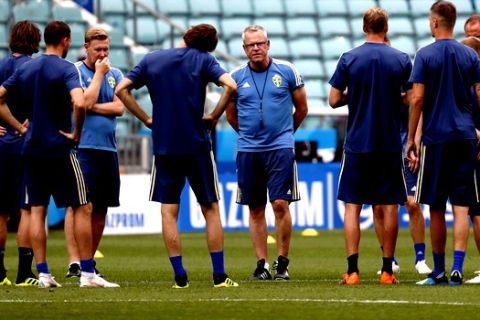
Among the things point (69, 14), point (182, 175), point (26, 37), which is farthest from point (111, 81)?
point (69, 14)

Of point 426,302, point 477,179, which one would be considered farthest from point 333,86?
point 426,302

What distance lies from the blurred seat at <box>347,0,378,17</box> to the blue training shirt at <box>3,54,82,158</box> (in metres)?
19.0

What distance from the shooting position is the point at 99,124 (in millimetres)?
12797

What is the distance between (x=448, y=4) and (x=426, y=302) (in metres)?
2.65

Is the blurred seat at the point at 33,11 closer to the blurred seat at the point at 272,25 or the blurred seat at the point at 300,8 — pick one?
the blurred seat at the point at 272,25

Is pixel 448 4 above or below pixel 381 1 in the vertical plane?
below

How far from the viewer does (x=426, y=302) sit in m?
9.38

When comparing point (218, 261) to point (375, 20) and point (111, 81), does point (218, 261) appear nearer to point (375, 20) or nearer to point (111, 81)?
point (375, 20)

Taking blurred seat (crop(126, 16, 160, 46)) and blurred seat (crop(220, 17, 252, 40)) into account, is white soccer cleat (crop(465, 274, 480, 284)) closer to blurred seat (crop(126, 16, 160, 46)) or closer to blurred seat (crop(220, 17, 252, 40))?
blurred seat (crop(126, 16, 160, 46))

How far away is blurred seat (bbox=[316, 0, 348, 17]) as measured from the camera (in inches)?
1163

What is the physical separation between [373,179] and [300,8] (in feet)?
60.3

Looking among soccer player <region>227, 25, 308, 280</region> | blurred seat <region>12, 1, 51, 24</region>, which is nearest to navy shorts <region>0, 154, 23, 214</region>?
soccer player <region>227, 25, 308, 280</region>

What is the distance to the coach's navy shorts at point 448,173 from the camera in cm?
1096

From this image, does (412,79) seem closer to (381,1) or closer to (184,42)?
(184,42)
